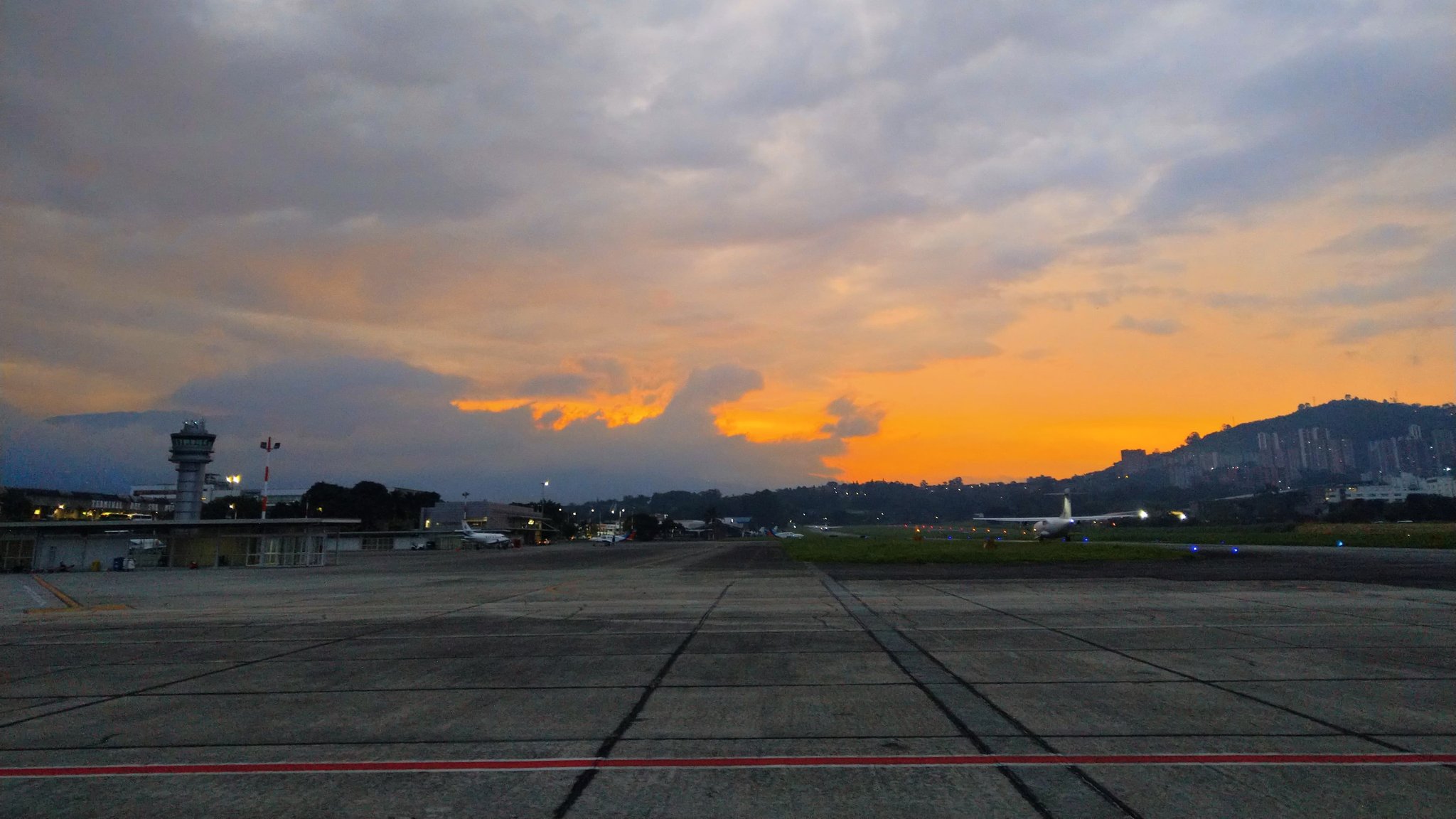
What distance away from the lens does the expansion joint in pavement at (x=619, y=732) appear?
6.53m

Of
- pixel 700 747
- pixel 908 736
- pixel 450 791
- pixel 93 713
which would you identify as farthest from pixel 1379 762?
pixel 93 713

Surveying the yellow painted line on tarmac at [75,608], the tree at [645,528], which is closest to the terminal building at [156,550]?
the yellow painted line on tarmac at [75,608]

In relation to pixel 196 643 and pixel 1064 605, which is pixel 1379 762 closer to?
pixel 1064 605

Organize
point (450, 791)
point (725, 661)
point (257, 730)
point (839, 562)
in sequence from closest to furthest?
point (450, 791), point (257, 730), point (725, 661), point (839, 562)

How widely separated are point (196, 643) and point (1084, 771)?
1725 cm

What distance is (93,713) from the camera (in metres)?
10.2

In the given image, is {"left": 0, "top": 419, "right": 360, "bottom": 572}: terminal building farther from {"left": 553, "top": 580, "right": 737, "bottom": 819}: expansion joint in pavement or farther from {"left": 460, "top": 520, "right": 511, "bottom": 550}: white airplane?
{"left": 553, "top": 580, "right": 737, "bottom": 819}: expansion joint in pavement

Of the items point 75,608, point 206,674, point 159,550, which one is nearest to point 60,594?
point 75,608

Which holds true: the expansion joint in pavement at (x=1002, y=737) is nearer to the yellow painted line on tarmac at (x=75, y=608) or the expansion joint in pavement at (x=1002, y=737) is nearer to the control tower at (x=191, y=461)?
the yellow painted line on tarmac at (x=75, y=608)

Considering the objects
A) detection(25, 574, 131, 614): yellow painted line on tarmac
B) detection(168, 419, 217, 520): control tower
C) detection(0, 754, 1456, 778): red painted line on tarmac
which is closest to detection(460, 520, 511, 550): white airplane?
detection(168, 419, 217, 520): control tower

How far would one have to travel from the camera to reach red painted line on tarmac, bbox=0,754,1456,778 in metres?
7.37

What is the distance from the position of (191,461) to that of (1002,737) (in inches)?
4156

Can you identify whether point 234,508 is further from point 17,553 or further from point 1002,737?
point 1002,737

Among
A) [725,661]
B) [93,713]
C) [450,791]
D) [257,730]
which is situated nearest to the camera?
[450,791]
